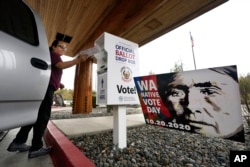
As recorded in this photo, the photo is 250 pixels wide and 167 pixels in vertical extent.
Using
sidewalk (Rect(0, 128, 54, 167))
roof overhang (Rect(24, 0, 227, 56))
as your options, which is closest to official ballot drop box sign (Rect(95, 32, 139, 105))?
sidewalk (Rect(0, 128, 54, 167))

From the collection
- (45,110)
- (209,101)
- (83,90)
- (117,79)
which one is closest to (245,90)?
(209,101)

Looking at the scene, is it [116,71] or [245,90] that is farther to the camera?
[245,90]

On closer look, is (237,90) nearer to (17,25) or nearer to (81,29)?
(17,25)

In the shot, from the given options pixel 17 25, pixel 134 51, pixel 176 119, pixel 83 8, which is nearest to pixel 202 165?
pixel 176 119

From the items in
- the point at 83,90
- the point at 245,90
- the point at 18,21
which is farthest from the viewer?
the point at 83,90

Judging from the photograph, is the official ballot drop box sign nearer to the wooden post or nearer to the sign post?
the sign post

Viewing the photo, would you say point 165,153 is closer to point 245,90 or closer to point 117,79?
point 117,79

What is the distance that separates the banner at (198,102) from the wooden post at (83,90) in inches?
142

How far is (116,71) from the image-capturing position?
1.39 m

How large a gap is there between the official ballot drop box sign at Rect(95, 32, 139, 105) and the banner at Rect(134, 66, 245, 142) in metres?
0.22

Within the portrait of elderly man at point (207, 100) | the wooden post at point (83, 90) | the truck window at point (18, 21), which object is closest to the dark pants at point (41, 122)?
the truck window at point (18, 21)

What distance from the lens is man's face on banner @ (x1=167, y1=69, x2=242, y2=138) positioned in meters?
0.86

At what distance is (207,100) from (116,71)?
817 millimetres

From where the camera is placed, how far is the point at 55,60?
1.42 m
